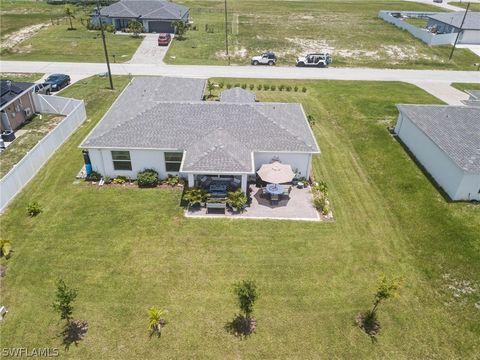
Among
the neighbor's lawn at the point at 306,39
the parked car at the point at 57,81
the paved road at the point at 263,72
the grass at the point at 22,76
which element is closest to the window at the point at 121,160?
the parked car at the point at 57,81

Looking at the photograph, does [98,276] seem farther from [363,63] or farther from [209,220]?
[363,63]

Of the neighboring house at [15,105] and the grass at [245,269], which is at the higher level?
the neighboring house at [15,105]

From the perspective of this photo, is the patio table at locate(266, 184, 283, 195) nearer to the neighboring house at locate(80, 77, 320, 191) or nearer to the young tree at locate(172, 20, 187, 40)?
the neighboring house at locate(80, 77, 320, 191)

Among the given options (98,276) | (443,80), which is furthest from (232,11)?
(98,276)

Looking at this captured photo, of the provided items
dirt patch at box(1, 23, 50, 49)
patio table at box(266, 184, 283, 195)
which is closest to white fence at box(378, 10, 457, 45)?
patio table at box(266, 184, 283, 195)

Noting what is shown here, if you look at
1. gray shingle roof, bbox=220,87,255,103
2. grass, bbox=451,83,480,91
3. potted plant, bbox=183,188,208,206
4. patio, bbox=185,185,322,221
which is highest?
gray shingle roof, bbox=220,87,255,103

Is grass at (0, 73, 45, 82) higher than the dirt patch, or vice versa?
the dirt patch

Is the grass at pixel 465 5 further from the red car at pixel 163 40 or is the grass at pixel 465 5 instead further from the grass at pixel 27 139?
the grass at pixel 27 139
